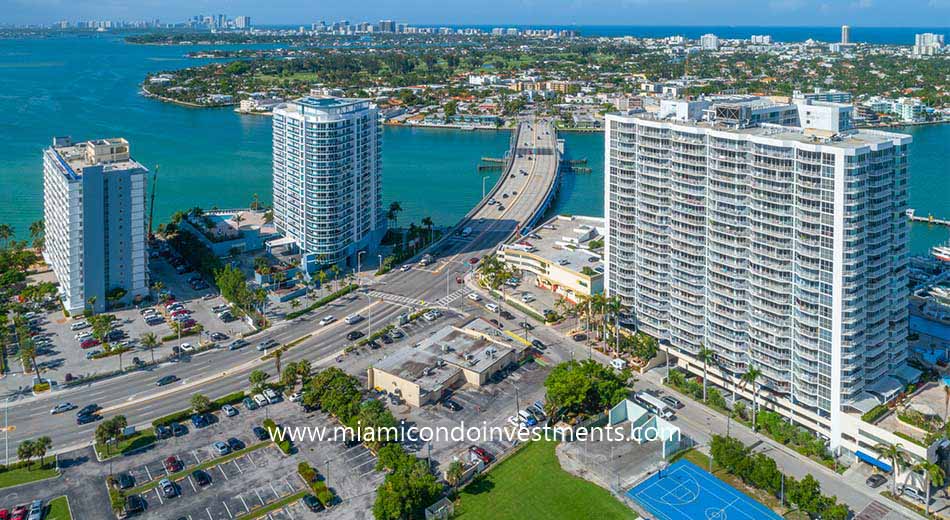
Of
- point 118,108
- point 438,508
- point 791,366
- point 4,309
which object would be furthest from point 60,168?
point 118,108

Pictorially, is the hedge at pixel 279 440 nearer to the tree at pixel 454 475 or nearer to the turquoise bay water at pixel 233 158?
the tree at pixel 454 475

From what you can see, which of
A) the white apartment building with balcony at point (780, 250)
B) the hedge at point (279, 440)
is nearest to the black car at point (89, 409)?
the hedge at point (279, 440)

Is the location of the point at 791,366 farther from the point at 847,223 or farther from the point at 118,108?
the point at 118,108

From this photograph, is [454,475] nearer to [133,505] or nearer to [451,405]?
[451,405]

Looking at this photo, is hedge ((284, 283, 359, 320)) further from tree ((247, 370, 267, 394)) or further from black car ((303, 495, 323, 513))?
black car ((303, 495, 323, 513))

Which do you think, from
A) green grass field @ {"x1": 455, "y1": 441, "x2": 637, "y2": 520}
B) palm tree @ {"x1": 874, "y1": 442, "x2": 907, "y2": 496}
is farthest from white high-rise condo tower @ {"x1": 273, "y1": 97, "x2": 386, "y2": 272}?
palm tree @ {"x1": 874, "y1": 442, "x2": 907, "y2": 496}

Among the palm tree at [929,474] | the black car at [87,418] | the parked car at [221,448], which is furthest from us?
the black car at [87,418]

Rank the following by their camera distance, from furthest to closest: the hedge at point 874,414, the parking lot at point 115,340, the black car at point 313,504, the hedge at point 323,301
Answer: the hedge at point 323,301
the parking lot at point 115,340
the hedge at point 874,414
the black car at point 313,504
